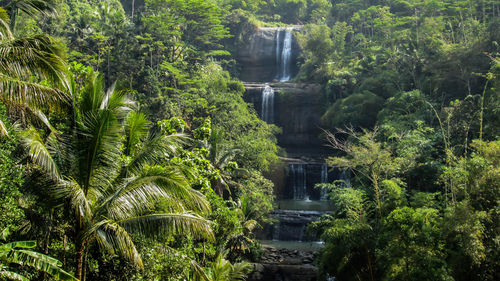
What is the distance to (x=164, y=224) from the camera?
7141 mm

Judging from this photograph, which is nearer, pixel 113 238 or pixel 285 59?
pixel 113 238

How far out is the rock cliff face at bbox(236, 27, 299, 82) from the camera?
4101 cm

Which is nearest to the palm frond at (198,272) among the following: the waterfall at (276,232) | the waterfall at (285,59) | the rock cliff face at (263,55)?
the waterfall at (276,232)

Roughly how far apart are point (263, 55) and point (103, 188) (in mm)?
35631

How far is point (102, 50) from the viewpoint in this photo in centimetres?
2522

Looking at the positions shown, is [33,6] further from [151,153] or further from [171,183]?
[171,183]

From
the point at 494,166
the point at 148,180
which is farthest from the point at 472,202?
the point at 148,180

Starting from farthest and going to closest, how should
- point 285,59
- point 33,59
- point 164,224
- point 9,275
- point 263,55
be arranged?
point 263,55
point 285,59
point 164,224
point 33,59
point 9,275

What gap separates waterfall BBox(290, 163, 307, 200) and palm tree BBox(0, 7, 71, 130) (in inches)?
807

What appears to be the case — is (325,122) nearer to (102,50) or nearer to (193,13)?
(193,13)

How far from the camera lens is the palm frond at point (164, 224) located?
23.2 ft

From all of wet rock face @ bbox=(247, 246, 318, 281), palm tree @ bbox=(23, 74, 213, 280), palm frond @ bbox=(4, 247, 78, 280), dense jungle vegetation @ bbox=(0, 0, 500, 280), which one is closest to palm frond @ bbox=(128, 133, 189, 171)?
dense jungle vegetation @ bbox=(0, 0, 500, 280)

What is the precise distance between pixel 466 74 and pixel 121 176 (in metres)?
20.9

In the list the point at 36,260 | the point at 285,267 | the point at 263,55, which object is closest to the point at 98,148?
the point at 36,260
